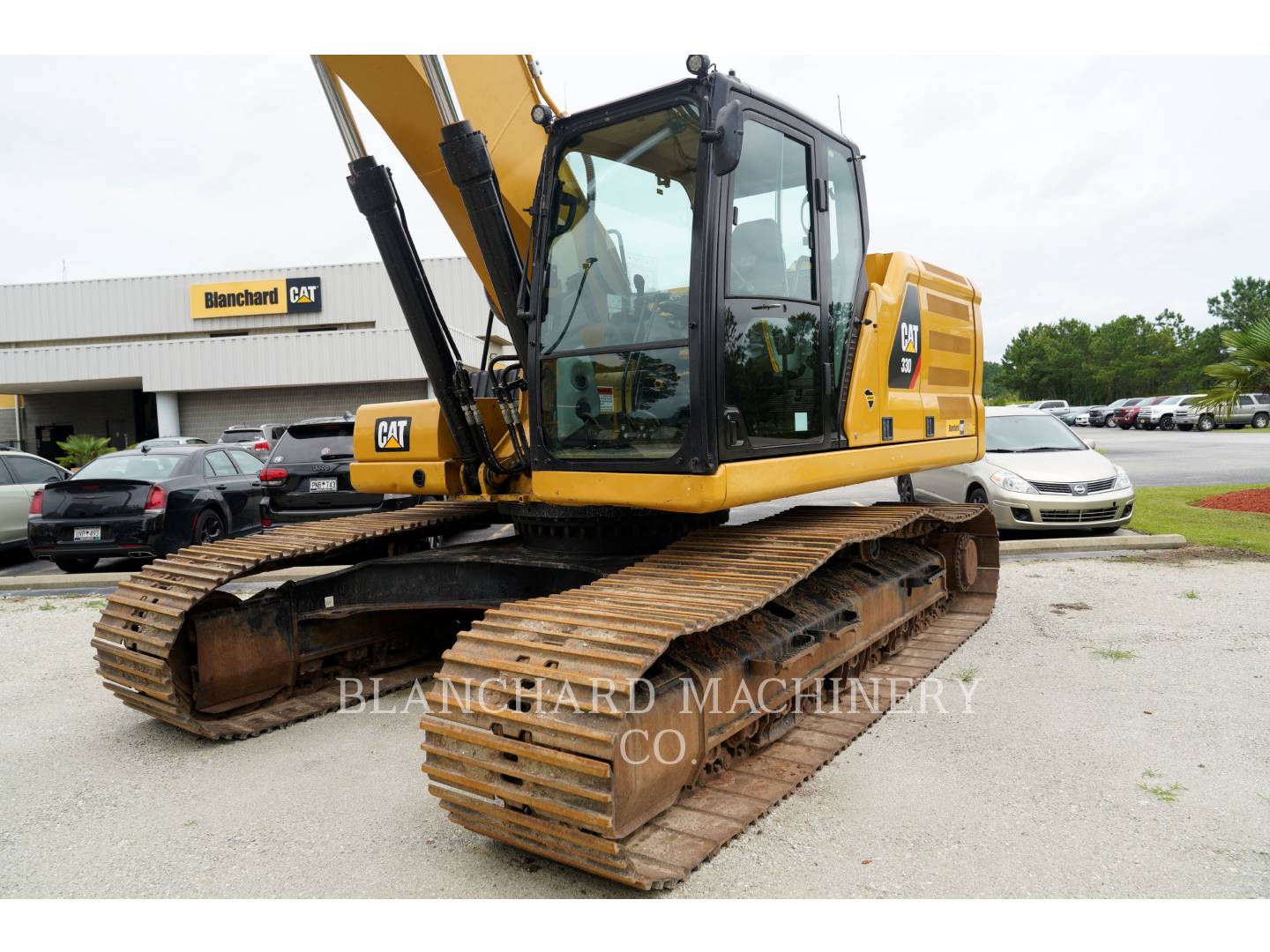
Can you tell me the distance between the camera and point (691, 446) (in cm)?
367

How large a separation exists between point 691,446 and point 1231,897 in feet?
7.72

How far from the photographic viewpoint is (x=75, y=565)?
33.2 feet

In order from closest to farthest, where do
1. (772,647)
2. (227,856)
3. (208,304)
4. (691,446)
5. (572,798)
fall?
(572,798) → (227,856) → (691,446) → (772,647) → (208,304)

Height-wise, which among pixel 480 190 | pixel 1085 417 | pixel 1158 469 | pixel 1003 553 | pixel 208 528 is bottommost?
pixel 1003 553

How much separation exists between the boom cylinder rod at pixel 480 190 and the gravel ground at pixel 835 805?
228 cm

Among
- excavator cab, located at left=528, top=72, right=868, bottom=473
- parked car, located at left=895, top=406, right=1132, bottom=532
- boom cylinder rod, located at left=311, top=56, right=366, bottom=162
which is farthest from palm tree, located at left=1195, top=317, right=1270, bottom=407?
boom cylinder rod, located at left=311, top=56, right=366, bottom=162

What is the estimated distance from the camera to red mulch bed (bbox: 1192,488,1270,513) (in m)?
11.7

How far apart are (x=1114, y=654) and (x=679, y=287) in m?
3.85

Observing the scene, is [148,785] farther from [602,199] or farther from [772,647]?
[602,199]

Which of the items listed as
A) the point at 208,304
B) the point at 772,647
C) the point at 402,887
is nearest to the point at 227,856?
the point at 402,887

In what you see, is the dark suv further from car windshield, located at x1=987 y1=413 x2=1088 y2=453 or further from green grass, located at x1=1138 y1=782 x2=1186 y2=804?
car windshield, located at x1=987 y1=413 x2=1088 y2=453

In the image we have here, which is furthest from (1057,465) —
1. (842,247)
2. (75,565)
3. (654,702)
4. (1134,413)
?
(1134,413)

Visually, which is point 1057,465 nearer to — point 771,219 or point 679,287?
point 771,219

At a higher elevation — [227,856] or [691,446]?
[691,446]
